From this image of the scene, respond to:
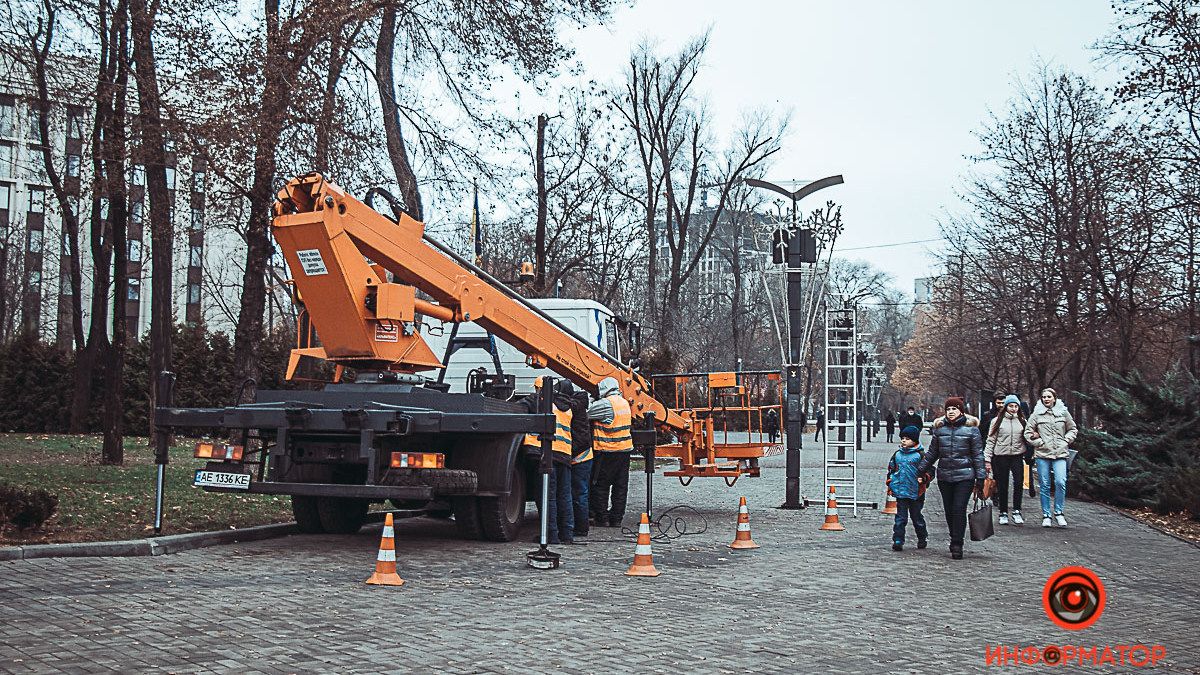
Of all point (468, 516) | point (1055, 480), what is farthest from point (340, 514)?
point (1055, 480)

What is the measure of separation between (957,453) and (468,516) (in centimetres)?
528

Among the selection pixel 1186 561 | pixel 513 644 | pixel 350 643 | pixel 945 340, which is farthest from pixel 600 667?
pixel 945 340

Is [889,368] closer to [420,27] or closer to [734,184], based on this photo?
[734,184]

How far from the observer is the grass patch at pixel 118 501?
11641mm

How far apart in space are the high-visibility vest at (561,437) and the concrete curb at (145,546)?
293 centimetres

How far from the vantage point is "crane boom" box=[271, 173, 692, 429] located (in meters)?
11.5

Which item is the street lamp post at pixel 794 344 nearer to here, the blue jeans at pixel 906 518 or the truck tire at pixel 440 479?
the blue jeans at pixel 906 518

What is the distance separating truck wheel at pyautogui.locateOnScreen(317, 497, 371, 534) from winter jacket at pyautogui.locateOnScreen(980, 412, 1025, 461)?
27.8ft

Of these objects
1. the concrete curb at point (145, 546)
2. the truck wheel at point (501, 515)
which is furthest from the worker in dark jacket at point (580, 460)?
the concrete curb at point (145, 546)

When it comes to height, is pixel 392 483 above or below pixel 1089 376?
below

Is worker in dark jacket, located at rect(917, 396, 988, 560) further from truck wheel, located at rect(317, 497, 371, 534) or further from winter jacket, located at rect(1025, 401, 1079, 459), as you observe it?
truck wheel, located at rect(317, 497, 371, 534)

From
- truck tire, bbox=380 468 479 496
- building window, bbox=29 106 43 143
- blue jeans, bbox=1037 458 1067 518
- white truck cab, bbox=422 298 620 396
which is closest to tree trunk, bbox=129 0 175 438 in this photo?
building window, bbox=29 106 43 143

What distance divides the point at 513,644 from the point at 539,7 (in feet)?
55.8

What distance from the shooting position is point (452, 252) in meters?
12.8
